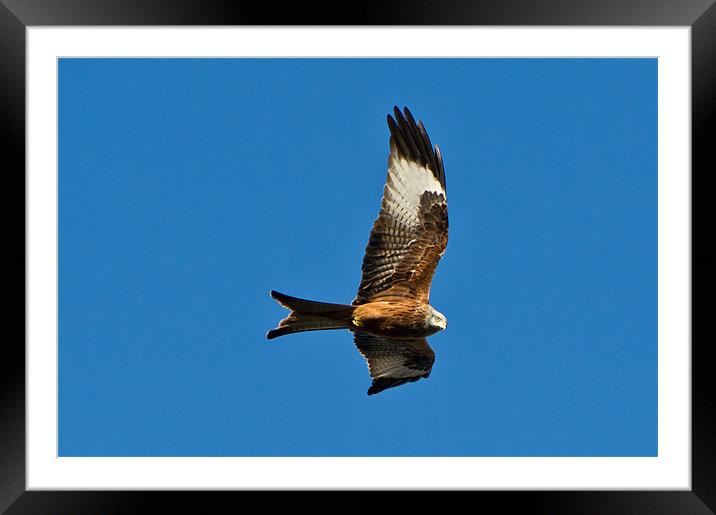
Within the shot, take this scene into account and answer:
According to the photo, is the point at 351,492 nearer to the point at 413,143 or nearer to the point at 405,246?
the point at 405,246

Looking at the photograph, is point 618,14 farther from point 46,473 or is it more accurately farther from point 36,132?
point 46,473

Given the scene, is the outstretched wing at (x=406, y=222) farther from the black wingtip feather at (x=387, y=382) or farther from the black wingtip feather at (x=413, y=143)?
the black wingtip feather at (x=387, y=382)

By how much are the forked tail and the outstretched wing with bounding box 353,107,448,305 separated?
0.60ft

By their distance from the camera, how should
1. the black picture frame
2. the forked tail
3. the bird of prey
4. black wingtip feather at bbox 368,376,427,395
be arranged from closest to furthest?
the black picture frame
the forked tail
the bird of prey
black wingtip feather at bbox 368,376,427,395

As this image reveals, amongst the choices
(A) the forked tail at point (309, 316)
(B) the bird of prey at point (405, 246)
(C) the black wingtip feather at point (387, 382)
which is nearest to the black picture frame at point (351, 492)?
(A) the forked tail at point (309, 316)

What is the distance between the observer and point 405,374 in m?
6.05

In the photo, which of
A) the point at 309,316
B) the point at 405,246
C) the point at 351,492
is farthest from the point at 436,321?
the point at 351,492

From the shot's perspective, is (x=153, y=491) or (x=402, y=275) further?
(x=402, y=275)

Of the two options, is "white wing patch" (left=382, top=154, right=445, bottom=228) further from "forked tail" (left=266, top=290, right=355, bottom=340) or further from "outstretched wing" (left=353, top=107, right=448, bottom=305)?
"forked tail" (left=266, top=290, right=355, bottom=340)

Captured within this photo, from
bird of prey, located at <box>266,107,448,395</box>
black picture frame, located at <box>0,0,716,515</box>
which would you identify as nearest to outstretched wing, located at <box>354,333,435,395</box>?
bird of prey, located at <box>266,107,448,395</box>

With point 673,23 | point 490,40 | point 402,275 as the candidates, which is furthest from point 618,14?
point 402,275

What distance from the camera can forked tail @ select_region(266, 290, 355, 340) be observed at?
17.2 ft

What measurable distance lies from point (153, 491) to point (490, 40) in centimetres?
281

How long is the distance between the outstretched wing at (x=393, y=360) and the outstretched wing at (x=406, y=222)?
1.63 feet
